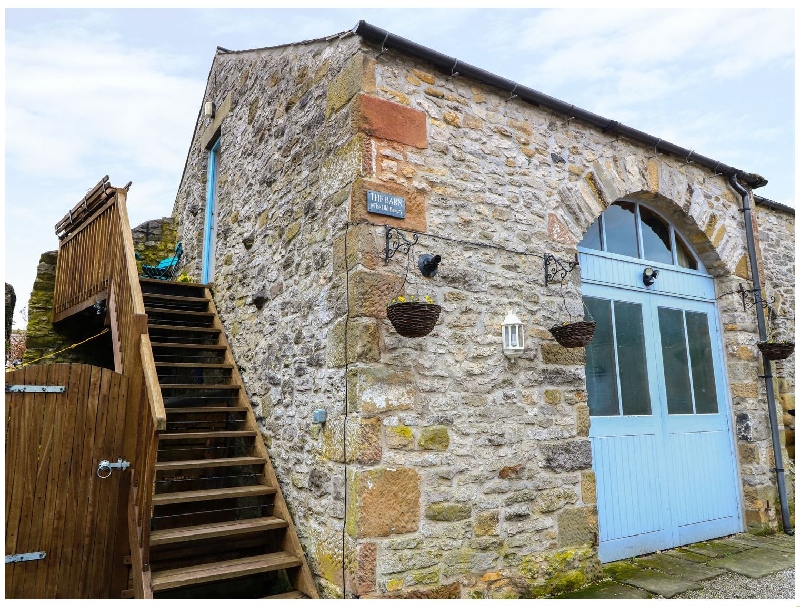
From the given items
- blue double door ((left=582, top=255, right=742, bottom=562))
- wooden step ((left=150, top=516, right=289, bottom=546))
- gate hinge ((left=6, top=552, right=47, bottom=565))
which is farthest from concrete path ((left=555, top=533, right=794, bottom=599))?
gate hinge ((left=6, top=552, right=47, bottom=565))

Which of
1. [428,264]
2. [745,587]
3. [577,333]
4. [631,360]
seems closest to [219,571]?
[428,264]

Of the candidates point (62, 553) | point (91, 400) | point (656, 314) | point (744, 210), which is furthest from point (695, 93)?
point (62, 553)

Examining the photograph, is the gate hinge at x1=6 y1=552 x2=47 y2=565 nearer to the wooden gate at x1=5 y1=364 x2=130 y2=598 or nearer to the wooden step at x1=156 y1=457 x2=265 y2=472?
the wooden gate at x1=5 y1=364 x2=130 y2=598

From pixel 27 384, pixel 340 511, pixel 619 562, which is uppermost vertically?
pixel 27 384

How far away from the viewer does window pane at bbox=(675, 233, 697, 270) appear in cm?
577

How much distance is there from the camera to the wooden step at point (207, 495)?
3881 mm

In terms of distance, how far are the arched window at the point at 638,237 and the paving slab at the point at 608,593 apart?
9.20 ft

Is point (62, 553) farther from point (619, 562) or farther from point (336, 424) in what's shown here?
point (619, 562)

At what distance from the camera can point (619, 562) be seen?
441 cm

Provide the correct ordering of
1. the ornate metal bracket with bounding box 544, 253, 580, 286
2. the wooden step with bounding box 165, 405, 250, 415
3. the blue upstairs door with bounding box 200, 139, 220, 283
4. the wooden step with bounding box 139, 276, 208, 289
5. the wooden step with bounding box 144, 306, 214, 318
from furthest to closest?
1. the blue upstairs door with bounding box 200, 139, 220, 283
2. the wooden step with bounding box 139, 276, 208, 289
3. the wooden step with bounding box 144, 306, 214, 318
4. the wooden step with bounding box 165, 405, 250, 415
5. the ornate metal bracket with bounding box 544, 253, 580, 286

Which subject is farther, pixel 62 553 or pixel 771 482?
pixel 771 482

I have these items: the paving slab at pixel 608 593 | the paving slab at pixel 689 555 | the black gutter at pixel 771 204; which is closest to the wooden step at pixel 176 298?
the paving slab at pixel 608 593

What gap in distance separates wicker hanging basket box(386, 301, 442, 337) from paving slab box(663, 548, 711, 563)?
326 centimetres

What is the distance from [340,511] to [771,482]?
4737 mm
